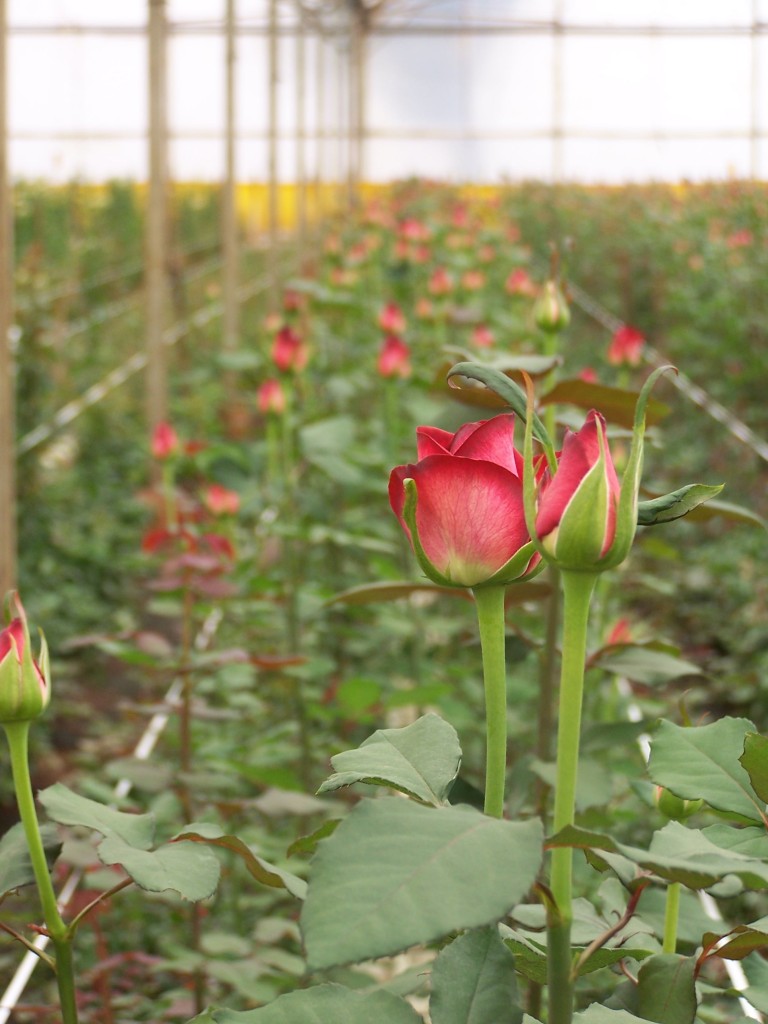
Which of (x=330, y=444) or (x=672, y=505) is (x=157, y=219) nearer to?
(x=330, y=444)

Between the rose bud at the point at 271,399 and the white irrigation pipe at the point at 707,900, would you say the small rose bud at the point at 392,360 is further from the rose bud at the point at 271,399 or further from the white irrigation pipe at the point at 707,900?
the white irrigation pipe at the point at 707,900

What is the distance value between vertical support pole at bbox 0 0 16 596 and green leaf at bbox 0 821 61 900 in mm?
1300

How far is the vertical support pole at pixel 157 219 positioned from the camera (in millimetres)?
3096

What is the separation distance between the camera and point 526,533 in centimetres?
38

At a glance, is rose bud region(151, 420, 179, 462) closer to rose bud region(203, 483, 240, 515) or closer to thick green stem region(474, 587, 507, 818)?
rose bud region(203, 483, 240, 515)

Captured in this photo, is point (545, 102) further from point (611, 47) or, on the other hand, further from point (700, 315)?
point (700, 315)

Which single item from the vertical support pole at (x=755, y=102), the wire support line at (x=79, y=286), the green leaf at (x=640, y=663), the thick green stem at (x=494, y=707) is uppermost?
the vertical support pole at (x=755, y=102)

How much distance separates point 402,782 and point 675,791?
10 cm

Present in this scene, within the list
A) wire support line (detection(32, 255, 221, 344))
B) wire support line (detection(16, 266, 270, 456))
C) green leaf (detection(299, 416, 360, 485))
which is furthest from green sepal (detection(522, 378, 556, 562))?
wire support line (detection(32, 255, 221, 344))

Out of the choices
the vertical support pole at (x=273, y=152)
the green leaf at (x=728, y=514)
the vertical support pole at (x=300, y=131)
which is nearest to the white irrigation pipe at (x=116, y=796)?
the green leaf at (x=728, y=514)

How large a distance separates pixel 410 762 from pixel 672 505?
117 millimetres

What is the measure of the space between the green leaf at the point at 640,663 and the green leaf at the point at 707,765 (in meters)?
0.37

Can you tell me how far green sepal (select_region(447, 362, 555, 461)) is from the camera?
0.36m

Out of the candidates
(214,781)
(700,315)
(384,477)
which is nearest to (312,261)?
(700,315)
